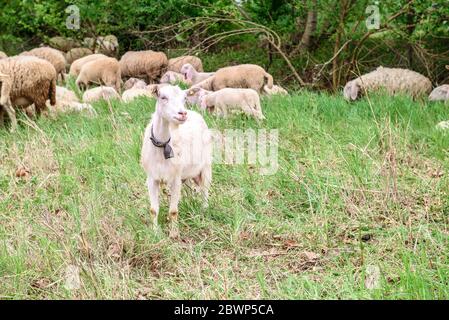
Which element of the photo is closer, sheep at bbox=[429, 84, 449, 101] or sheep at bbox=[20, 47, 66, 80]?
sheep at bbox=[429, 84, 449, 101]

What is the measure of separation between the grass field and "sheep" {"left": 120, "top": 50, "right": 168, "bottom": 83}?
7.68m

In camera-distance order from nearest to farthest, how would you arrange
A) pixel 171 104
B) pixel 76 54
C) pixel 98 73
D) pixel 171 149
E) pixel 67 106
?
pixel 171 104 → pixel 171 149 → pixel 67 106 → pixel 98 73 → pixel 76 54

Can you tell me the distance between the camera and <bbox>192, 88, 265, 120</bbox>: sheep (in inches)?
340

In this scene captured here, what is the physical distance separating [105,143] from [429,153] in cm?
346

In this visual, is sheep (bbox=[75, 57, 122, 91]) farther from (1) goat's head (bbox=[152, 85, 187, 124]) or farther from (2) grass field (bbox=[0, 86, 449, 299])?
(1) goat's head (bbox=[152, 85, 187, 124])

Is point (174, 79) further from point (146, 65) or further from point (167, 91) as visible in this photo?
point (167, 91)

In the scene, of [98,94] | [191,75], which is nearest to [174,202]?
[98,94]

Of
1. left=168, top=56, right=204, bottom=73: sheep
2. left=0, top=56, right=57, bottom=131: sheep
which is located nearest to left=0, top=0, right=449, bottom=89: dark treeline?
left=168, top=56, right=204, bottom=73: sheep

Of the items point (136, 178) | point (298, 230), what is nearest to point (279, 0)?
point (136, 178)

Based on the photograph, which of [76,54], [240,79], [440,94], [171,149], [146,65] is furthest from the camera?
[76,54]

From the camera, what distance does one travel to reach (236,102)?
876 centimetres

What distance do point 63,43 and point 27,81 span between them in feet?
34.7

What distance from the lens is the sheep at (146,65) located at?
607 inches
